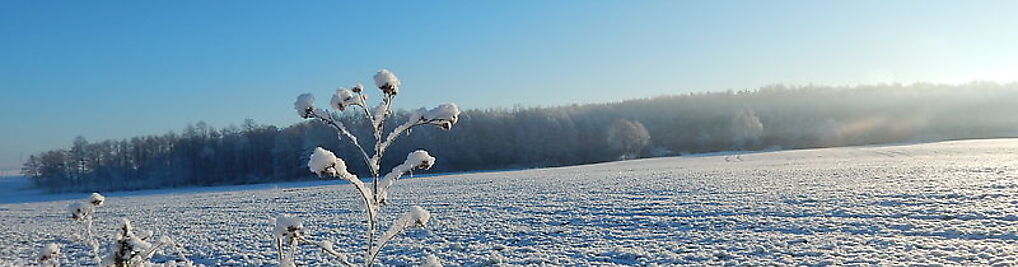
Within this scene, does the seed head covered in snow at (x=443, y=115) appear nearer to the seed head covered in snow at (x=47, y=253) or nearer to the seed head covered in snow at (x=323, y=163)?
the seed head covered in snow at (x=323, y=163)

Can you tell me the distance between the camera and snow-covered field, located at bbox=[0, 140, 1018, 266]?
11.1 metres

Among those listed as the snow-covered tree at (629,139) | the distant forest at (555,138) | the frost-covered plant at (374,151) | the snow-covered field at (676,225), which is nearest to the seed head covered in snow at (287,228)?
the frost-covered plant at (374,151)

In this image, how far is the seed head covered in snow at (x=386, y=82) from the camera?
7.24 ft

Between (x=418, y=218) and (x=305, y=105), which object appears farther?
(x=418, y=218)

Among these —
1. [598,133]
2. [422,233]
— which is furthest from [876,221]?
[598,133]

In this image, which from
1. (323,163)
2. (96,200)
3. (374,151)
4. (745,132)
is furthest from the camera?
(745,132)

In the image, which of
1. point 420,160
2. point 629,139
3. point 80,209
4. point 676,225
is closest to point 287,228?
point 420,160

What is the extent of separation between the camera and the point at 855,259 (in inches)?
398

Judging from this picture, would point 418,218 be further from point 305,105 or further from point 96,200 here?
point 96,200

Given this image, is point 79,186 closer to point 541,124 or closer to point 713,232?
point 541,124

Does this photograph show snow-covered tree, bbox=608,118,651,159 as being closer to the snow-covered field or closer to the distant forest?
the distant forest

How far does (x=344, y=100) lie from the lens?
228 centimetres

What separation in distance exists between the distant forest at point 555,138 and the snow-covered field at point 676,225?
152ft

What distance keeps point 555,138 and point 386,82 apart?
276 feet
